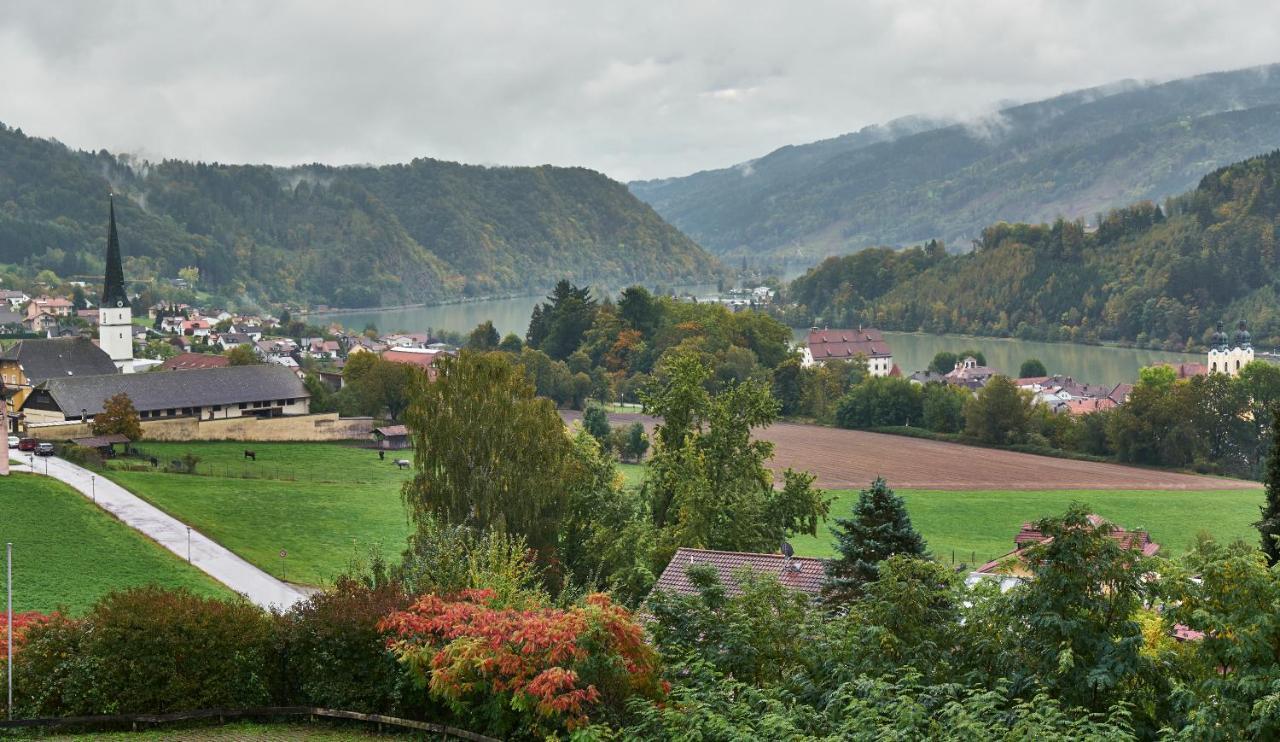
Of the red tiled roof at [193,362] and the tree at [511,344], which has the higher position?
the tree at [511,344]

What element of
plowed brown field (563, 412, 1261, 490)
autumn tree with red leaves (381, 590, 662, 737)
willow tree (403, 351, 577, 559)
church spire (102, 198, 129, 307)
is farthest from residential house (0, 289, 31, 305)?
autumn tree with red leaves (381, 590, 662, 737)

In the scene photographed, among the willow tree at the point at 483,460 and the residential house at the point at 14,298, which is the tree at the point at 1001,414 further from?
the residential house at the point at 14,298

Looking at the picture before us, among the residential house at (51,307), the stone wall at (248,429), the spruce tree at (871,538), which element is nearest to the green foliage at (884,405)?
the stone wall at (248,429)

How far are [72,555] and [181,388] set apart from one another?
24.4 m

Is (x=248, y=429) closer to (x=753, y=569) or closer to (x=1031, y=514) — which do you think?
(x=1031, y=514)

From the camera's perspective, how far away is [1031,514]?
150ft

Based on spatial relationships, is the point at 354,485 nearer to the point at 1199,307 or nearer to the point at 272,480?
the point at 272,480

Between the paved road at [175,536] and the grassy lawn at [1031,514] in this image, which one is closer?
the paved road at [175,536]

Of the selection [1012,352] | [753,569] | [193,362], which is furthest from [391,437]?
[1012,352]

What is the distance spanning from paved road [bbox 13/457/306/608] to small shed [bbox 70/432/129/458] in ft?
10.0

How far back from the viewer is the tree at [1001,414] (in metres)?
63.8

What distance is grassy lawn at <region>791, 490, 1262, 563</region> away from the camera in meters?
39.6

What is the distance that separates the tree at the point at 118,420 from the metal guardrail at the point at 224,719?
32.2 m

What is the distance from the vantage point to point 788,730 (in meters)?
12.2
